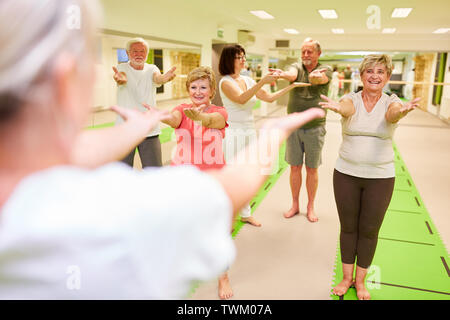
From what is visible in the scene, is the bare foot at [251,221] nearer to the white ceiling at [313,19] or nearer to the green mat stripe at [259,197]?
the green mat stripe at [259,197]

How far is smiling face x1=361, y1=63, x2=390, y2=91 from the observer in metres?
2.09

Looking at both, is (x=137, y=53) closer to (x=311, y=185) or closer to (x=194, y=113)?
(x=194, y=113)

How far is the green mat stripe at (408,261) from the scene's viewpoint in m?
2.32

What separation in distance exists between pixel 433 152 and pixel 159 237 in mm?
7361

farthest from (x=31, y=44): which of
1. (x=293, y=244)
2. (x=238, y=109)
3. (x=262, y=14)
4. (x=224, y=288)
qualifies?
(x=262, y=14)

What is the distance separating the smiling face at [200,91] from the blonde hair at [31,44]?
1.77 meters

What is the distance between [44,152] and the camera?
0.45 m

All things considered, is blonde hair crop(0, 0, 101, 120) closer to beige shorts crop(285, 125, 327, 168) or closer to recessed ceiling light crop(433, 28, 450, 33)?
beige shorts crop(285, 125, 327, 168)

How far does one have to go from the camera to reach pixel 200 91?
7.24 feet

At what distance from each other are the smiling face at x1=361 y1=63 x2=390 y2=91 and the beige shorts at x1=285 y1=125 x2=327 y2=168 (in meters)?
1.10

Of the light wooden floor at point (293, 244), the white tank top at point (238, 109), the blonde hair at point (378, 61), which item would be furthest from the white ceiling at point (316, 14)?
the blonde hair at point (378, 61)
